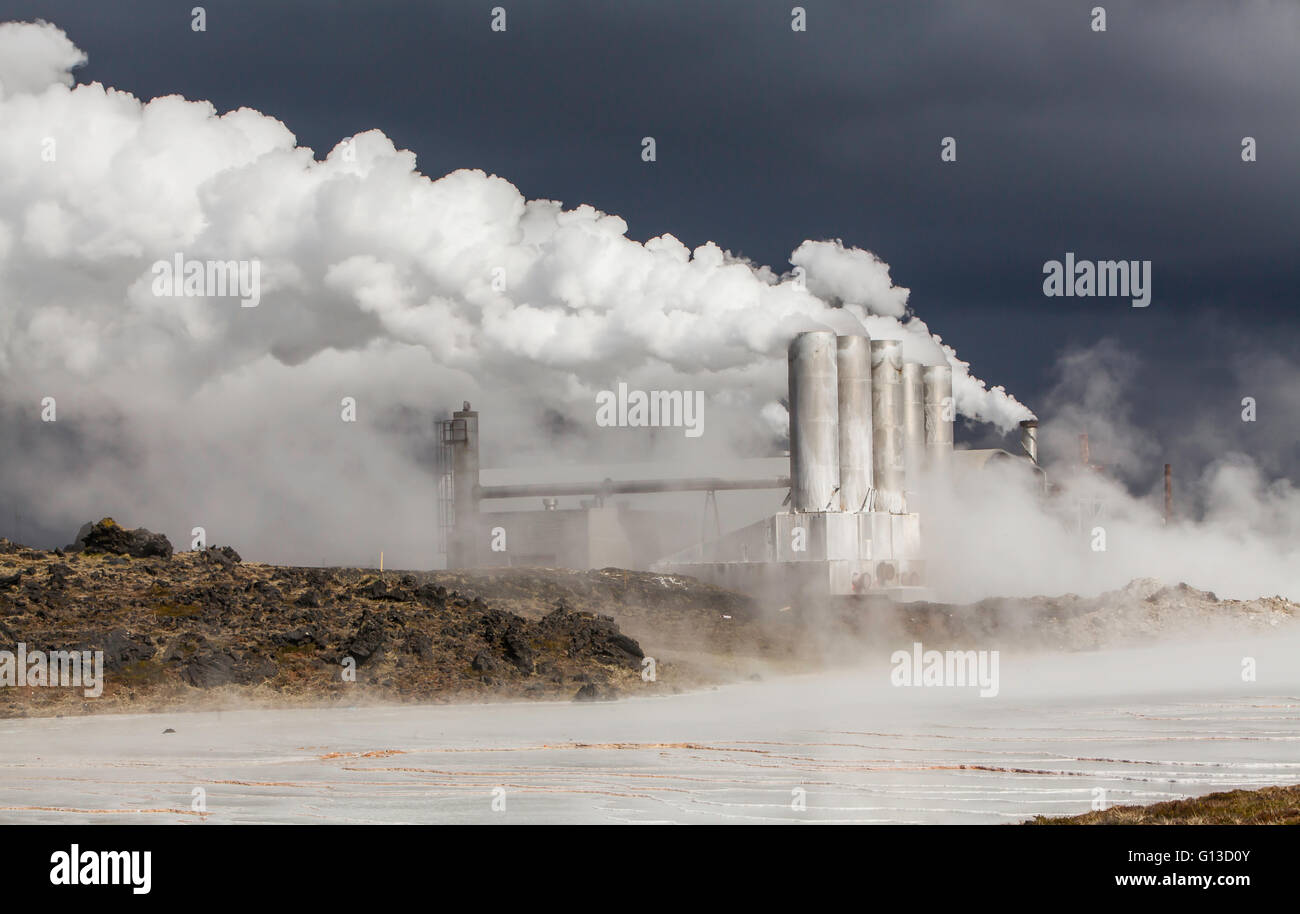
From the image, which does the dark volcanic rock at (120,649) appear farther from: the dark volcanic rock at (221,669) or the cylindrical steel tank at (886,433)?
the cylindrical steel tank at (886,433)

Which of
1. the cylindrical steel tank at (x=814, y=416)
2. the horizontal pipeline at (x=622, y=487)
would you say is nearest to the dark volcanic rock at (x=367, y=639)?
the cylindrical steel tank at (x=814, y=416)

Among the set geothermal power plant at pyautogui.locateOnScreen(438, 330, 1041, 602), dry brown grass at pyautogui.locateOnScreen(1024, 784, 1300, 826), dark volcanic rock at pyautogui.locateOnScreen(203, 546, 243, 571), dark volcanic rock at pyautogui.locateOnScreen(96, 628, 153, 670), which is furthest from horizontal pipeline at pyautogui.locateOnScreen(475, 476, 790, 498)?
dry brown grass at pyautogui.locateOnScreen(1024, 784, 1300, 826)

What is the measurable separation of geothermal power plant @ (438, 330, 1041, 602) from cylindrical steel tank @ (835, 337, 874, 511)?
0.04 metres

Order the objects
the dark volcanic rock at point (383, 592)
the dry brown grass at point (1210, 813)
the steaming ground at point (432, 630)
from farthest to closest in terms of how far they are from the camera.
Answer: the dark volcanic rock at point (383, 592) → the steaming ground at point (432, 630) → the dry brown grass at point (1210, 813)

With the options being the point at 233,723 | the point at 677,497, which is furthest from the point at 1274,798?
the point at 677,497

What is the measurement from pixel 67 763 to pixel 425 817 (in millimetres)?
7720

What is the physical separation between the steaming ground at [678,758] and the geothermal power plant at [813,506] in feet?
66.3

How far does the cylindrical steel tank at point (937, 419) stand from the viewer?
57.3 meters

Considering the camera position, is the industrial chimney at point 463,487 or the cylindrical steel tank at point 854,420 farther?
the industrial chimney at point 463,487

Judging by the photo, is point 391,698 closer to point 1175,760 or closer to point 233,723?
point 233,723

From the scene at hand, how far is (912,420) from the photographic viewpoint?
56031mm

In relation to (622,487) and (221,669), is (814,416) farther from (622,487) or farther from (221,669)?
(221,669)

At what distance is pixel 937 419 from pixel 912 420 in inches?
75.6

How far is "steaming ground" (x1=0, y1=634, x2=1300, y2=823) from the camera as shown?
523 inches
